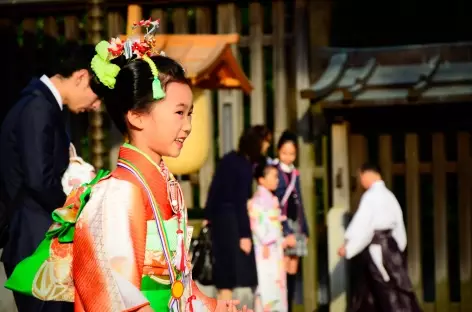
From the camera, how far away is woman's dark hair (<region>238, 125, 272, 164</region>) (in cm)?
905

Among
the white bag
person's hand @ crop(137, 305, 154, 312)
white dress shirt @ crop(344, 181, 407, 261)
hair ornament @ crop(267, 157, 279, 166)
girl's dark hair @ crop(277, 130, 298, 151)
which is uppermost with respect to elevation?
the white bag

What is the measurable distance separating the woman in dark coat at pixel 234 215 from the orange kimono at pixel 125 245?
5.03 metres

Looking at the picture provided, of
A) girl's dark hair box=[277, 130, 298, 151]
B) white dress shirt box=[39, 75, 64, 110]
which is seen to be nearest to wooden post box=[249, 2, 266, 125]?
girl's dark hair box=[277, 130, 298, 151]

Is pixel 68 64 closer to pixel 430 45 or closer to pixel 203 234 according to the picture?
pixel 203 234

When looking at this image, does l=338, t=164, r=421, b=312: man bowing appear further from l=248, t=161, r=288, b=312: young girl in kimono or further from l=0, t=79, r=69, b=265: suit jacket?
l=0, t=79, r=69, b=265: suit jacket

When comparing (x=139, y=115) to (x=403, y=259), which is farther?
(x=403, y=259)

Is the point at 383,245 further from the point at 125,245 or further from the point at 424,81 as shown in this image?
the point at 125,245

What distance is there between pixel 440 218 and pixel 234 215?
2.15 metres

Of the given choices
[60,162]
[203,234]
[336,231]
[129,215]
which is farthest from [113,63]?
[336,231]

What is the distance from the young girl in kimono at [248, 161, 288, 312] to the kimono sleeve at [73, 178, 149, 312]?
5.66 meters

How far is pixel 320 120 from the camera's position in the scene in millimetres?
10219

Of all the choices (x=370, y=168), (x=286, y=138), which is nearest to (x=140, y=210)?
(x=370, y=168)

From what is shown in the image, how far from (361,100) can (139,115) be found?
580 centimetres

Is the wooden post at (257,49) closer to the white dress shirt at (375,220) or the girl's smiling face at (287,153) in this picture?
the girl's smiling face at (287,153)
